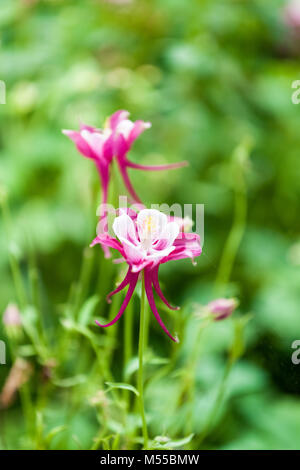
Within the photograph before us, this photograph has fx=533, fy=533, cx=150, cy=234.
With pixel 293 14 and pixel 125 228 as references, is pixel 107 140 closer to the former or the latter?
pixel 125 228

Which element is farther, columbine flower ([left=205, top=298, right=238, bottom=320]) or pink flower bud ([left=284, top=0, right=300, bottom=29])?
pink flower bud ([left=284, top=0, right=300, bottom=29])

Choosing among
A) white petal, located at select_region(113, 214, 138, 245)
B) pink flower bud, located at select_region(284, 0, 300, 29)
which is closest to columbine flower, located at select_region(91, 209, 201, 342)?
white petal, located at select_region(113, 214, 138, 245)

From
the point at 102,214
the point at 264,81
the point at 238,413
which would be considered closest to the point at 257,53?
the point at 264,81

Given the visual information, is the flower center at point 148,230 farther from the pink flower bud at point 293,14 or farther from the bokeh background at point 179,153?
the pink flower bud at point 293,14

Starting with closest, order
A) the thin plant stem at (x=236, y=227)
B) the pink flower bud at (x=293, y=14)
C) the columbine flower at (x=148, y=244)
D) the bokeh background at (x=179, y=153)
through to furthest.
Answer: the columbine flower at (x=148, y=244) → the thin plant stem at (x=236, y=227) → the bokeh background at (x=179, y=153) → the pink flower bud at (x=293, y=14)

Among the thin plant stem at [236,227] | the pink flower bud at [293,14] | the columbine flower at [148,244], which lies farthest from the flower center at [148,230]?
the pink flower bud at [293,14]

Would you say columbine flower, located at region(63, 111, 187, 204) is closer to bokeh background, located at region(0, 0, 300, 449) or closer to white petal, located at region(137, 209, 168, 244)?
white petal, located at region(137, 209, 168, 244)
